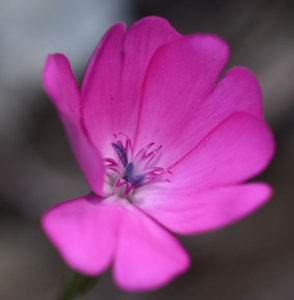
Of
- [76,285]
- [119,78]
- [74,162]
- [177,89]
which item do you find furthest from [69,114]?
[74,162]

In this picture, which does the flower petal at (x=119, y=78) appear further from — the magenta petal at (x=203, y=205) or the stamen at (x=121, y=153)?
the magenta petal at (x=203, y=205)

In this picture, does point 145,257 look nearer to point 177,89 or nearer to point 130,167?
point 130,167

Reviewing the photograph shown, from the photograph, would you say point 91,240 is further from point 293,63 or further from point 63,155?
point 293,63

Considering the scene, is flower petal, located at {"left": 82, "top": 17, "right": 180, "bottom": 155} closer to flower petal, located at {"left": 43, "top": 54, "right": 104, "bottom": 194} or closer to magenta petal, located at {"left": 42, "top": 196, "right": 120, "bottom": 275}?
flower petal, located at {"left": 43, "top": 54, "right": 104, "bottom": 194}

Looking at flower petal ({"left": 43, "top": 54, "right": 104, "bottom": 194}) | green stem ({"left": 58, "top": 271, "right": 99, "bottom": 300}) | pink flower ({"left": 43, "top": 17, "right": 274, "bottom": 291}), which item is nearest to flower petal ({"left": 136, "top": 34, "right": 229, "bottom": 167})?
pink flower ({"left": 43, "top": 17, "right": 274, "bottom": 291})

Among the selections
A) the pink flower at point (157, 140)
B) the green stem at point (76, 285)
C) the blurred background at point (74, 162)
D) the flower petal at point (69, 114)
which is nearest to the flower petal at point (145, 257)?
the pink flower at point (157, 140)

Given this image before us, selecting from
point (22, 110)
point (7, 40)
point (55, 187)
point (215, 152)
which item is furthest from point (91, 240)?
point (7, 40)
